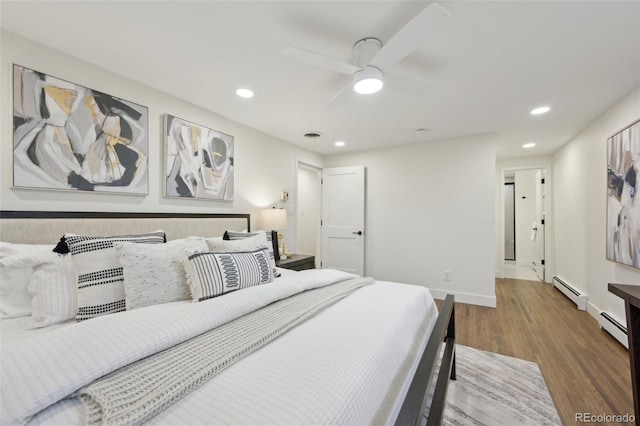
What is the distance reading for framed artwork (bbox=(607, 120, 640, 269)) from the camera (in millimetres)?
2293

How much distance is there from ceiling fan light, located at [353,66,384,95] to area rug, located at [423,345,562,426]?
79.4 inches

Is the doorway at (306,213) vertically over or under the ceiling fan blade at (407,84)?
under

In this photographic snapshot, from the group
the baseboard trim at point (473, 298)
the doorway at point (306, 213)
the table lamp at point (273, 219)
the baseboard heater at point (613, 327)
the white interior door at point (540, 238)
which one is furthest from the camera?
the doorway at point (306, 213)

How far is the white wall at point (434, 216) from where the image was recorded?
143 inches

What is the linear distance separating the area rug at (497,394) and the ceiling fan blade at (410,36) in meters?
2.01

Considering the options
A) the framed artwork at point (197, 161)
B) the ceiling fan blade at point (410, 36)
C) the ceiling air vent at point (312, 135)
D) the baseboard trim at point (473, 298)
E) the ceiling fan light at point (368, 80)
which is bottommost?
the baseboard trim at point (473, 298)

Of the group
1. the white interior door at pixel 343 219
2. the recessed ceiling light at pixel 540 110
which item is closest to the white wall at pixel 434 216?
the white interior door at pixel 343 219

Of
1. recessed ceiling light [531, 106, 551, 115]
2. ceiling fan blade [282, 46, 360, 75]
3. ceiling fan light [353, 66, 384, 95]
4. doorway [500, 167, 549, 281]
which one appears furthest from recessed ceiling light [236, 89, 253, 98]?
doorway [500, 167, 549, 281]

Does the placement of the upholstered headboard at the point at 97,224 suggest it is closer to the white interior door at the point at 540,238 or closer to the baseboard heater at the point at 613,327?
the baseboard heater at the point at 613,327

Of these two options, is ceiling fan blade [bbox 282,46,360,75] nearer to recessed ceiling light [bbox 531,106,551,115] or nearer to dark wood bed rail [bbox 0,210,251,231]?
dark wood bed rail [bbox 0,210,251,231]

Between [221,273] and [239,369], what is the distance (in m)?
0.75

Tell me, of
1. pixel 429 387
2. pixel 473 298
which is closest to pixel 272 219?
pixel 429 387

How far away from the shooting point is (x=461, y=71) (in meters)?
2.08

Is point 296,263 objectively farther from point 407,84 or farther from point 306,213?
point 306,213
